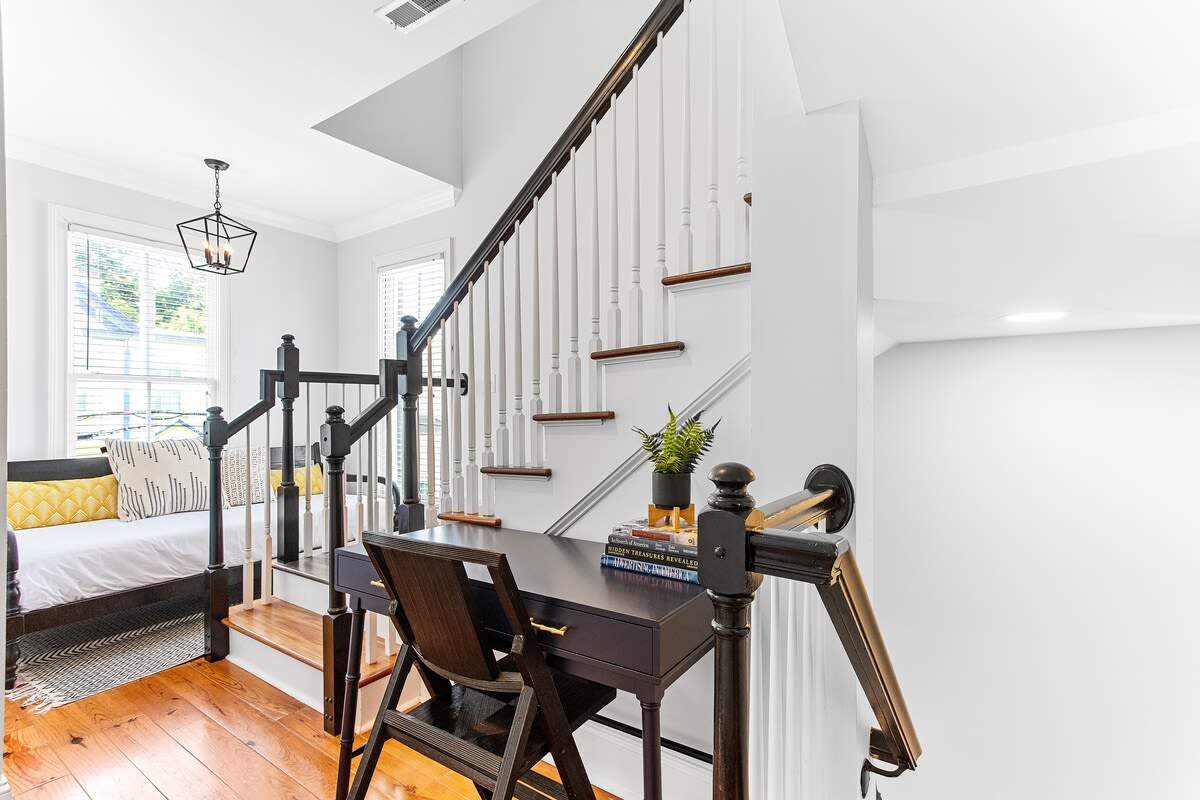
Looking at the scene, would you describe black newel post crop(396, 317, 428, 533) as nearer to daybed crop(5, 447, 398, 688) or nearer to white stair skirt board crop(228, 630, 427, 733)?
white stair skirt board crop(228, 630, 427, 733)

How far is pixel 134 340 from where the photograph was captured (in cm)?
398

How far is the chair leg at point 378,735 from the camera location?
150 cm

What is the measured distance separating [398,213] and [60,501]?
2.78 metres

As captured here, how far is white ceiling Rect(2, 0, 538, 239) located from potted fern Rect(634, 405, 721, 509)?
202 centimetres

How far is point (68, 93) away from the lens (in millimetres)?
3016

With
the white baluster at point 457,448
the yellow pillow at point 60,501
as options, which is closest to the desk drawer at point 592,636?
the white baluster at point 457,448

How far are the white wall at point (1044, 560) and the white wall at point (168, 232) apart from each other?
4.34 m

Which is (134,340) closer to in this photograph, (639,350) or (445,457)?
(445,457)

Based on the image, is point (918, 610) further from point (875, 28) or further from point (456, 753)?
point (875, 28)

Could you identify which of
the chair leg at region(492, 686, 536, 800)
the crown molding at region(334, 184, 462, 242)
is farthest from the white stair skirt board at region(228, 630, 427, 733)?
the crown molding at region(334, 184, 462, 242)

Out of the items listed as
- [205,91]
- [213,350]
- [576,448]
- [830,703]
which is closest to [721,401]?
[576,448]

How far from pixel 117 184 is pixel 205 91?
1.50m

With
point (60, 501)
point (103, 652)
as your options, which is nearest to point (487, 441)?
point (103, 652)

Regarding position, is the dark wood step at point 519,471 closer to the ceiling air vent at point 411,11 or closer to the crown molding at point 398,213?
the ceiling air vent at point 411,11
